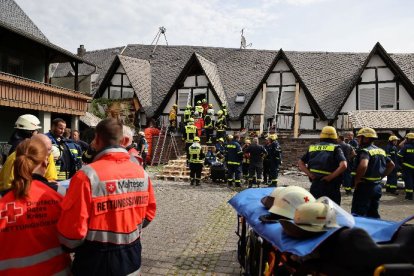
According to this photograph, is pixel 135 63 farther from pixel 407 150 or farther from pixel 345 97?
pixel 407 150

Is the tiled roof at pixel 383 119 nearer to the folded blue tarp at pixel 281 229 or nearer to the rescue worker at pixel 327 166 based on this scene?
the rescue worker at pixel 327 166

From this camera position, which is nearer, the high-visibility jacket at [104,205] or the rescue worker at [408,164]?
the high-visibility jacket at [104,205]

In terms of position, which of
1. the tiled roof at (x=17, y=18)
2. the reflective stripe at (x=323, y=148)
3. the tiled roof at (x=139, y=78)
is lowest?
the reflective stripe at (x=323, y=148)

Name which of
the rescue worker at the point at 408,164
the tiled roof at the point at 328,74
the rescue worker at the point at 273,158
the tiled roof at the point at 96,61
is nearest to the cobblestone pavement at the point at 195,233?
the rescue worker at the point at 408,164

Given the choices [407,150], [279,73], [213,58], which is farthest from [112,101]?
[407,150]

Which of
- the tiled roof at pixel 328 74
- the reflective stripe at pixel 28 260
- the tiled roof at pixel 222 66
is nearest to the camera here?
the reflective stripe at pixel 28 260

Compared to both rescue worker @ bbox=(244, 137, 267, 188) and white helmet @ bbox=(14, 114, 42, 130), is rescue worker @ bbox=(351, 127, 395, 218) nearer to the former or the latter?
white helmet @ bbox=(14, 114, 42, 130)

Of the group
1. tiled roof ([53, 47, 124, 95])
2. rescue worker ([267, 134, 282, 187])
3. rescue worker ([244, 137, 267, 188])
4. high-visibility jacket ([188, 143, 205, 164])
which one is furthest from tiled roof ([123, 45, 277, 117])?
high-visibility jacket ([188, 143, 205, 164])

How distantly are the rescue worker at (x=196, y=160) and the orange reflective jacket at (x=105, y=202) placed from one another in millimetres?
9901

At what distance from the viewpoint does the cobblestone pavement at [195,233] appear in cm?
495

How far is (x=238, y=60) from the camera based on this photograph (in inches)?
1143

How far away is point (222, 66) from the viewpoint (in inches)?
1126

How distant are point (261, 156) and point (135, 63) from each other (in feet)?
61.4

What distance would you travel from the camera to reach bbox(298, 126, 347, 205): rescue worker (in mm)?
5371
